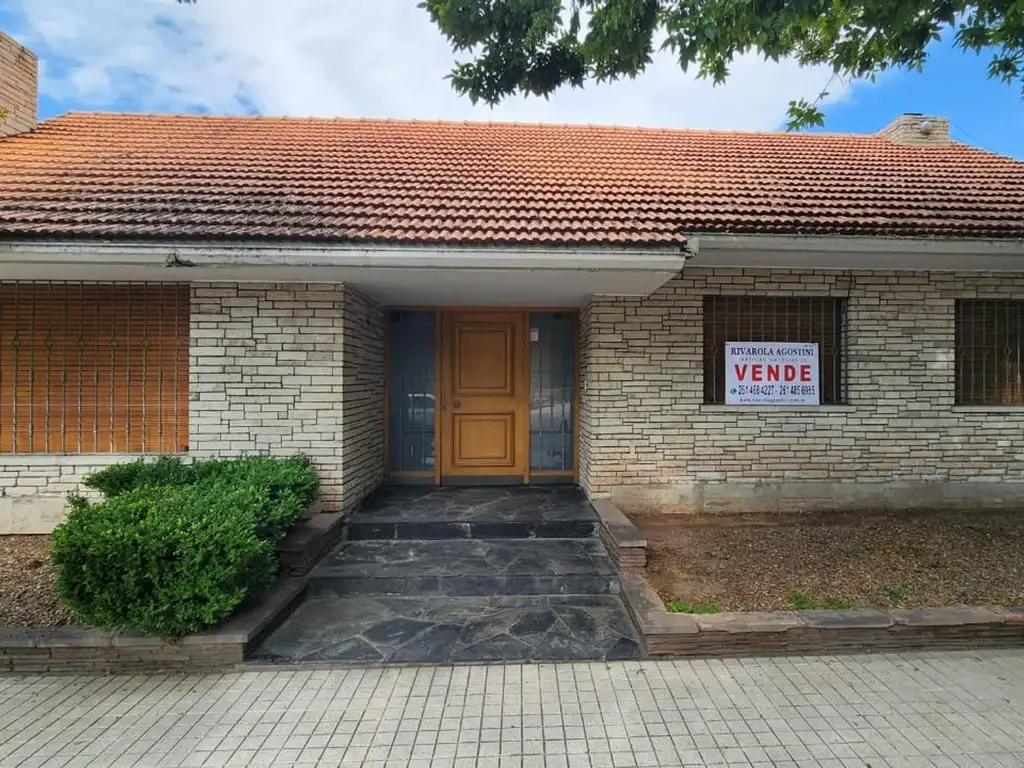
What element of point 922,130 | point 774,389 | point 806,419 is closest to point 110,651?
point 774,389

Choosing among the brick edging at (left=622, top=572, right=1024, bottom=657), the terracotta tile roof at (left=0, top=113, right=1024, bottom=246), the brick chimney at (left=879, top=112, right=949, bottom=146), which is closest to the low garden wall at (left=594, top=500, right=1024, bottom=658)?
the brick edging at (left=622, top=572, right=1024, bottom=657)

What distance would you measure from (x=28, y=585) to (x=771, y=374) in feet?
24.6

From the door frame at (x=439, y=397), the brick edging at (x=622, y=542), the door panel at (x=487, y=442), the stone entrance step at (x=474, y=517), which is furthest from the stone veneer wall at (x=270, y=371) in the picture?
the brick edging at (x=622, y=542)

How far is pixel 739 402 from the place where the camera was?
613 centimetres

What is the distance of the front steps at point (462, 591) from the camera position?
3656 millimetres

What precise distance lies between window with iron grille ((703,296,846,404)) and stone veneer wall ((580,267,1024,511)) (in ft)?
0.46

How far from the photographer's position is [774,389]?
615 centimetres

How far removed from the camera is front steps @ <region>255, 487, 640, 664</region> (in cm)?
366

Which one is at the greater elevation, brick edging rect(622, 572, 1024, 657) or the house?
the house

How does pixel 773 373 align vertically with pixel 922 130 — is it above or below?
below

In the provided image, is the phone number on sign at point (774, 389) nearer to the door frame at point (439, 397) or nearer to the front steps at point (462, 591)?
the door frame at point (439, 397)

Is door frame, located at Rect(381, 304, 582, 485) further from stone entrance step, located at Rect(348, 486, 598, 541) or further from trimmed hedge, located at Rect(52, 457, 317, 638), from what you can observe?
trimmed hedge, located at Rect(52, 457, 317, 638)

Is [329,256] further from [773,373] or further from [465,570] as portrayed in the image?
[773,373]

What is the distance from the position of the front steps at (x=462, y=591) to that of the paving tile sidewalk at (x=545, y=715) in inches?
8.6
